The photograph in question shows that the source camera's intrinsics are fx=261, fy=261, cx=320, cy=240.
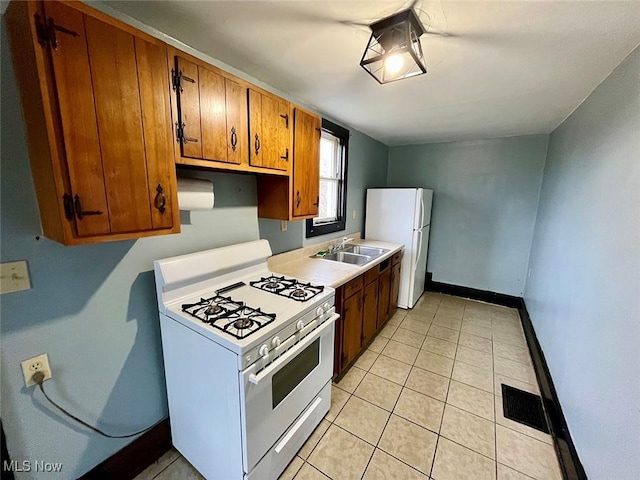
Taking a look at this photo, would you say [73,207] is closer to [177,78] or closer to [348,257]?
[177,78]

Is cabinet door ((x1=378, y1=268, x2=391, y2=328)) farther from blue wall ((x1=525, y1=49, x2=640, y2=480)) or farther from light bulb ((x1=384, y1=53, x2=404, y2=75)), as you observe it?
light bulb ((x1=384, y1=53, x2=404, y2=75))

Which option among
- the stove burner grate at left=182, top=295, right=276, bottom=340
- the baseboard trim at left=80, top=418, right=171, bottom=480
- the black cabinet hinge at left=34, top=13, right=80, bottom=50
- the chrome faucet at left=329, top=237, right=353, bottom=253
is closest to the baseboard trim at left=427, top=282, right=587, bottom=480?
the stove burner grate at left=182, top=295, right=276, bottom=340

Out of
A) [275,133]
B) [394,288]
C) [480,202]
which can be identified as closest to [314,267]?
[275,133]

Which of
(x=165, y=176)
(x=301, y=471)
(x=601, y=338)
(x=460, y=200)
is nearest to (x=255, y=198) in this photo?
(x=165, y=176)

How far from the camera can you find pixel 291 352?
1283 millimetres

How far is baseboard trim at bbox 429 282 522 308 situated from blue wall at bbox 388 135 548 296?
67mm

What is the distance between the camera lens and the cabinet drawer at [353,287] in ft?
6.49

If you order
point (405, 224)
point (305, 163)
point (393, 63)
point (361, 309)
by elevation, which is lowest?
point (361, 309)

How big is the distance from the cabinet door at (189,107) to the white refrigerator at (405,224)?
2524 millimetres

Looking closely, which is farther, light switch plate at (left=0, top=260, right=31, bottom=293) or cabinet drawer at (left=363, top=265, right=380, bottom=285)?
cabinet drawer at (left=363, top=265, right=380, bottom=285)

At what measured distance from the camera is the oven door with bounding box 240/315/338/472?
1.13 m

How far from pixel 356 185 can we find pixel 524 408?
2615mm

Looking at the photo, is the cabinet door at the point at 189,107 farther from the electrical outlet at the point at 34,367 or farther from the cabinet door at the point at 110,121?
the electrical outlet at the point at 34,367

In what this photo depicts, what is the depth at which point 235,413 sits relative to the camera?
113 cm
